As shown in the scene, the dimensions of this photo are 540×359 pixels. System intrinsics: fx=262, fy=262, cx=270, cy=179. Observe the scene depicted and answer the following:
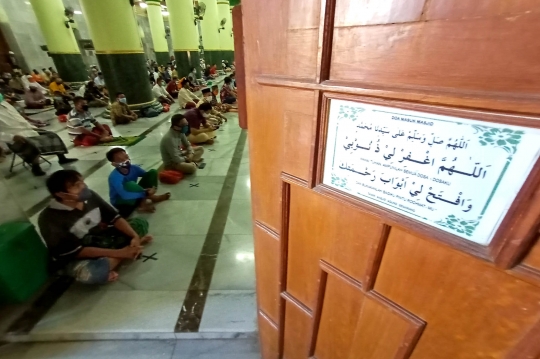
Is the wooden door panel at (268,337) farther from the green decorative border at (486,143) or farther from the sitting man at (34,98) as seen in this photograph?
the sitting man at (34,98)

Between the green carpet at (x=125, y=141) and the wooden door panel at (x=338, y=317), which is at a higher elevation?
the wooden door panel at (x=338, y=317)

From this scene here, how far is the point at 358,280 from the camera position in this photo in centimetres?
81

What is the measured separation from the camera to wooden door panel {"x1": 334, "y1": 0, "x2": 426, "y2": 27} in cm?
47

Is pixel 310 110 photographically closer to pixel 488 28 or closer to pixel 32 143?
pixel 488 28

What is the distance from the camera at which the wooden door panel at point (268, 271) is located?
3.59 ft

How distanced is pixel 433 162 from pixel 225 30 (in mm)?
20544

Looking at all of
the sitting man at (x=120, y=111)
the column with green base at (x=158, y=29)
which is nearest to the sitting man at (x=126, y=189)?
the sitting man at (x=120, y=111)

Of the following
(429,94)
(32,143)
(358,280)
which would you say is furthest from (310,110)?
(32,143)

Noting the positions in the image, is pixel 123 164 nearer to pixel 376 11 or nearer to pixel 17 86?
pixel 376 11

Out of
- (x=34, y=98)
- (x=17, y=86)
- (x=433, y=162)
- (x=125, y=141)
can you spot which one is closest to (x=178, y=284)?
(x=433, y=162)

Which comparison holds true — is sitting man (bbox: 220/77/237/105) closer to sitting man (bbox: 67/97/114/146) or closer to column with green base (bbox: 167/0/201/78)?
sitting man (bbox: 67/97/114/146)

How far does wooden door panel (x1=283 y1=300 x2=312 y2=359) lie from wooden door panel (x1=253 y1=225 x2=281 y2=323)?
0.22 ft

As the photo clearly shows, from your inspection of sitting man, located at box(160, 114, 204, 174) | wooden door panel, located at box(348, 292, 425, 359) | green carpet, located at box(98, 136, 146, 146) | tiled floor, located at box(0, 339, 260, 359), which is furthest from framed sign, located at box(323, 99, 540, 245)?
green carpet, located at box(98, 136, 146, 146)

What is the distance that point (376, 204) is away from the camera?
26.3 inches
